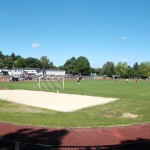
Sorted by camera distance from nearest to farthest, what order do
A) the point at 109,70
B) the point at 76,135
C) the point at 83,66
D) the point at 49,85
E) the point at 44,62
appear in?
the point at 76,135 → the point at 49,85 → the point at 83,66 → the point at 109,70 → the point at 44,62

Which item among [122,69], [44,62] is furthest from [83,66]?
[44,62]

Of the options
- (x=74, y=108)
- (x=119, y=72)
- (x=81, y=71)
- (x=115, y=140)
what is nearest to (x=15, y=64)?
(x=81, y=71)

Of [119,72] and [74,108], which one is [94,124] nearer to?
[74,108]

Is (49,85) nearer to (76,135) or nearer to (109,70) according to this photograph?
(76,135)

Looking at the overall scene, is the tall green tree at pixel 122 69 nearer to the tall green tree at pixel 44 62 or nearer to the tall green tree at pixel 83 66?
the tall green tree at pixel 83 66

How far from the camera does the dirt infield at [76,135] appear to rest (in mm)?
13752

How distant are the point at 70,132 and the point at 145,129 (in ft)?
14.5

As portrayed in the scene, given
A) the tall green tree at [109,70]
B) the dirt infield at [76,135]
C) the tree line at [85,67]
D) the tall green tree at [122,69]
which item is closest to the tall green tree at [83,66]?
the tree line at [85,67]

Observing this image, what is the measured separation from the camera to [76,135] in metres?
14.9

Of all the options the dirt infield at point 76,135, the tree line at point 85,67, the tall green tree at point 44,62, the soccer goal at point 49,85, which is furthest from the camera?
the tall green tree at point 44,62

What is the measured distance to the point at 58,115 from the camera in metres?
20.6

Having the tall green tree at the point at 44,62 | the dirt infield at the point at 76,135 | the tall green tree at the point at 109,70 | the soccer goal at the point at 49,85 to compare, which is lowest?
the dirt infield at the point at 76,135

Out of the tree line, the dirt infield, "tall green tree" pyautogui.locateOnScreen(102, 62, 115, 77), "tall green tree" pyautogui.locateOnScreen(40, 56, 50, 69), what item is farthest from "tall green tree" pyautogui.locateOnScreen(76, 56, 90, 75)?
the dirt infield

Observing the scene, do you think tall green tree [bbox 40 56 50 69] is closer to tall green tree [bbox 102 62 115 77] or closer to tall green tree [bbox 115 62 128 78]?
tall green tree [bbox 102 62 115 77]
